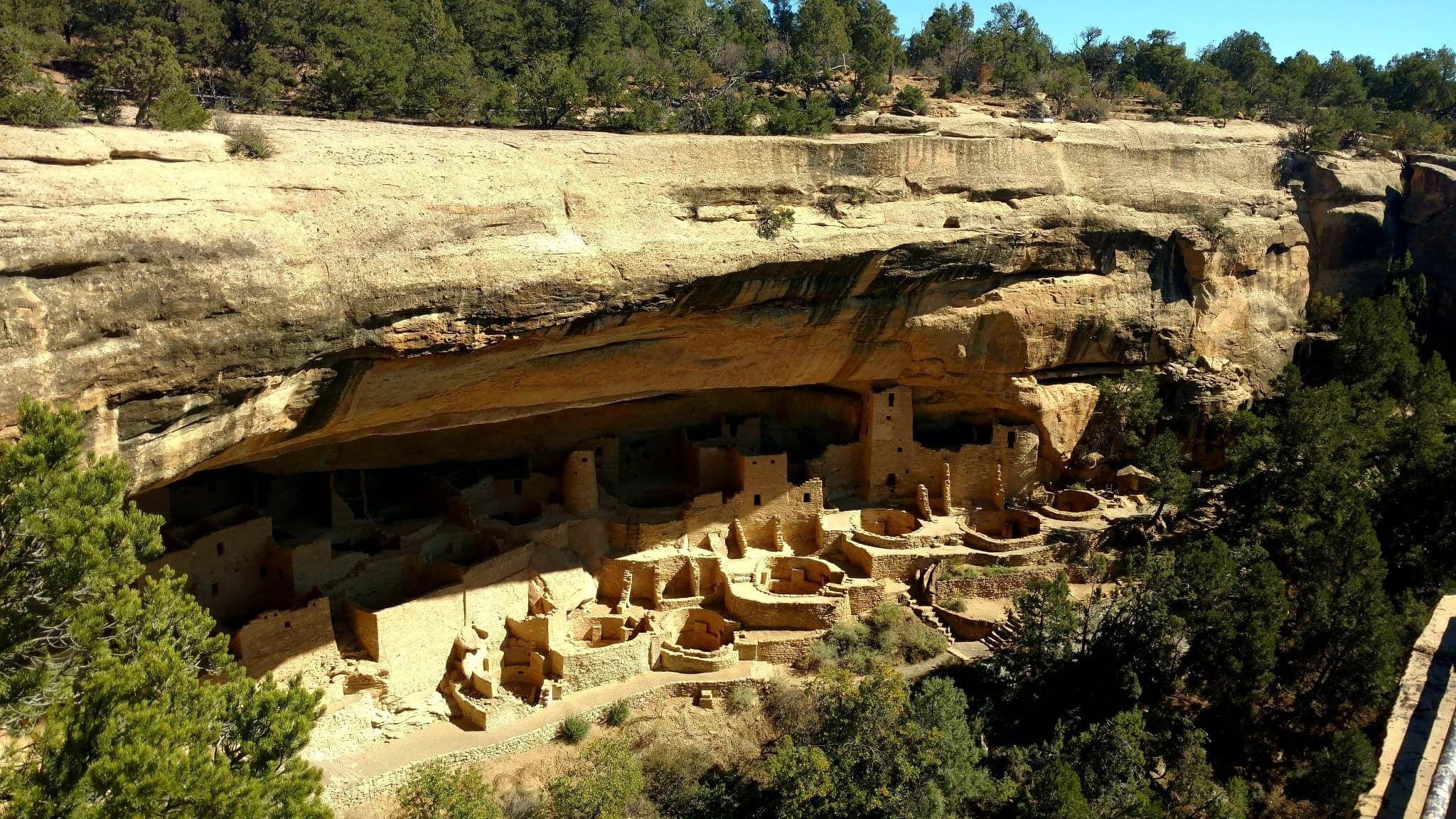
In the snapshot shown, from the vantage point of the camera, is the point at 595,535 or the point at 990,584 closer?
the point at 595,535

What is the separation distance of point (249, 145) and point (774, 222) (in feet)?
23.1

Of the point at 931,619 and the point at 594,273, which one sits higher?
the point at 594,273

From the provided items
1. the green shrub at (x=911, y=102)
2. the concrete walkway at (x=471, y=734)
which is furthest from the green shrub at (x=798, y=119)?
the concrete walkway at (x=471, y=734)

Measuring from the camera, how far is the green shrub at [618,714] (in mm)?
16078

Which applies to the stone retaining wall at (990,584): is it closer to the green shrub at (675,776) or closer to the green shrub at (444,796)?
the green shrub at (675,776)

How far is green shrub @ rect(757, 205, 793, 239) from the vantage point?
16578mm

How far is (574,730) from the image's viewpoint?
15.7m

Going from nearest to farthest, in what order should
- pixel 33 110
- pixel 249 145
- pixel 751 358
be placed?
pixel 33 110 < pixel 249 145 < pixel 751 358

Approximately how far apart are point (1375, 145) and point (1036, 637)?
52.8 feet

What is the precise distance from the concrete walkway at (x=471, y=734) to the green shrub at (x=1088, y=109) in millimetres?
14982

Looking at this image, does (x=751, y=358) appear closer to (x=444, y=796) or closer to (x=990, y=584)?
(x=990, y=584)

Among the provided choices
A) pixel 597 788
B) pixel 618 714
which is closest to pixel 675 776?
pixel 618 714

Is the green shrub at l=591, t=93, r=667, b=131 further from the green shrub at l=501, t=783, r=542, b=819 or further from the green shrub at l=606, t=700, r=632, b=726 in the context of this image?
the green shrub at l=501, t=783, r=542, b=819

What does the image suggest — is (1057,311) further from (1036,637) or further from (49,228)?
(49,228)
